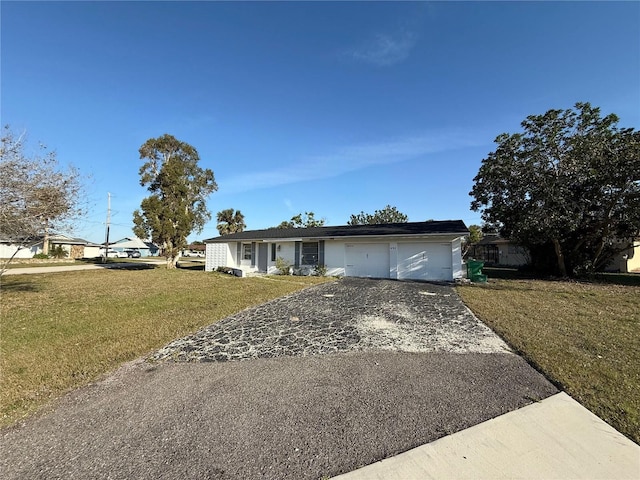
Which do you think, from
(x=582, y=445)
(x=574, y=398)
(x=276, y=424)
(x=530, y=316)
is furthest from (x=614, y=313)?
(x=276, y=424)

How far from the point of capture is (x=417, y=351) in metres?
4.97

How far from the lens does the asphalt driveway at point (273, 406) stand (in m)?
2.48

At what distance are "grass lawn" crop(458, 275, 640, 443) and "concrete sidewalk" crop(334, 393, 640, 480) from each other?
0.33 metres

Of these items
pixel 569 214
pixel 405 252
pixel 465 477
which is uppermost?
pixel 569 214

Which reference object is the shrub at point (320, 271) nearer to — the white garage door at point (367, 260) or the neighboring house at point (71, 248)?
the white garage door at point (367, 260)

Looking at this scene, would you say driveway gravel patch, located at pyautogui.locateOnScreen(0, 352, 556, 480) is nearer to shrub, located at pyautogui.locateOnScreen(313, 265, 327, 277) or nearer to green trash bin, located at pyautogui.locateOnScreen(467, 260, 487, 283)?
green trash bin, located at pyautogui.locateOnScreen(467, 260, 487, 283)

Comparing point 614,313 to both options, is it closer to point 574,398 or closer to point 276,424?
point 574,398

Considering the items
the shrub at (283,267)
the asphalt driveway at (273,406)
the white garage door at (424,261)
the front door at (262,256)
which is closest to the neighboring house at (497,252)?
the white garage door at (424,261)

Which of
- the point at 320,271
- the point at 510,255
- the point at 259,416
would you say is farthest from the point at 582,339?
the point at 510,255

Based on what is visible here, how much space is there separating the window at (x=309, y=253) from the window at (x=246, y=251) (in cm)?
458

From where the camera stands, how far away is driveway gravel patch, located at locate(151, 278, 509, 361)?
5.14m

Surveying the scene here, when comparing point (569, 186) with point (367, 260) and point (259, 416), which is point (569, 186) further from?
point (259, 416)

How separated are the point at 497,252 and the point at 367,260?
2123 cm

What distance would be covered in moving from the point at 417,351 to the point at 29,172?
32.9ft
